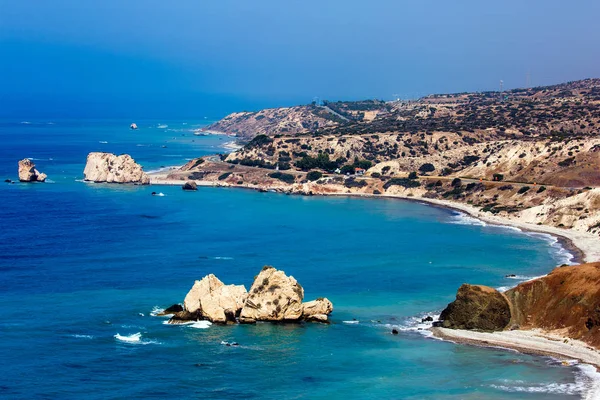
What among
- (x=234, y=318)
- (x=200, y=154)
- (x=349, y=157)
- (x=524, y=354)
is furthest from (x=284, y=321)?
(x=200, y=154)

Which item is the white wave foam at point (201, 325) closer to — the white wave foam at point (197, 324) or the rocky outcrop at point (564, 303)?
the white wave foam at point (197, 324)

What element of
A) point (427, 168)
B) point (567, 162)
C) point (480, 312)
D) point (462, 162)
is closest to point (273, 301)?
point (480, 312)

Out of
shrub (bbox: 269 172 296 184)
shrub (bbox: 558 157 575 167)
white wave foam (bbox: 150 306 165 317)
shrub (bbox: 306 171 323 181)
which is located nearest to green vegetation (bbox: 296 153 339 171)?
shrub (bbox: 306 171 323 181)

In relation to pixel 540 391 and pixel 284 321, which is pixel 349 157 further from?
pixel 540 391

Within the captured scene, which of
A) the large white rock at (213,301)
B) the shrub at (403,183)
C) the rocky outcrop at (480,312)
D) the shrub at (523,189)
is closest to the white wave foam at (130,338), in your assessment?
the large white rock at (213,301)

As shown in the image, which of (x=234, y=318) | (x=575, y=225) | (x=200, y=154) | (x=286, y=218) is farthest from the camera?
(x=200, y=154)

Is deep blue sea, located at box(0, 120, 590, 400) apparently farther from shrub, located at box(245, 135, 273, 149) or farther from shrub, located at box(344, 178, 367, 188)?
shrub, located at box(245, 135, 273, 149)

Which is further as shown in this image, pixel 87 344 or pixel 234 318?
pixel 234 318
